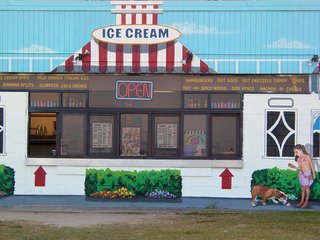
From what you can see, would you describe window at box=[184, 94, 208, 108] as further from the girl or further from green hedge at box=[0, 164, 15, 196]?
green hedge at box=[0, 164, 15, 196]

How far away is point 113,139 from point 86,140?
68cm

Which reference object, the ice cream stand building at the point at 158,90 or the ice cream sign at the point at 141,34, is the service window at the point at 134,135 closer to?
the ice cream stand building at the point at 158,90

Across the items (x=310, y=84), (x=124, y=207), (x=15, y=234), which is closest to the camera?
(x=15, y=234)

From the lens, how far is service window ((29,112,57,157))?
14.9 meters

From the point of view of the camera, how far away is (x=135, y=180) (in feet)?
48.2

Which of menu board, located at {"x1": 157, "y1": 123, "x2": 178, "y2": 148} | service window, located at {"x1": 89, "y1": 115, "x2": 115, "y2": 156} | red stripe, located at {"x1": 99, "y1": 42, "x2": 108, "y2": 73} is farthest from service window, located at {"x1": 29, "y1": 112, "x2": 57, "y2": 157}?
menu board, located at {"x1": 157, "y1": 123, "x2": 178, "y2": 148}

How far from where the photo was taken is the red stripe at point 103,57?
579 inches

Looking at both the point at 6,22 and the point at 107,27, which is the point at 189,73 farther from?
the point at 6,22

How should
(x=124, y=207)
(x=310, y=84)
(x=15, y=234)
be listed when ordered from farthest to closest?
(x=310, y=84), (x=124, y=207), (x=15, y=234)

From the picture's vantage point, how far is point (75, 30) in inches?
582

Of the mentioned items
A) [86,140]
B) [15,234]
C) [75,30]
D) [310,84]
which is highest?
[75,30]

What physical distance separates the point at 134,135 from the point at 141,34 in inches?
101

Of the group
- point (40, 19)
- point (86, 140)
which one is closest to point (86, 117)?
point (86, 140)

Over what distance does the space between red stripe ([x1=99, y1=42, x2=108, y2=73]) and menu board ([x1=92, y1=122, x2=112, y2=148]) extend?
4.61ft
